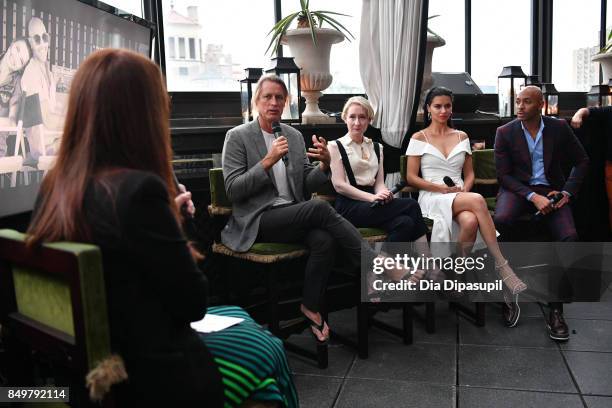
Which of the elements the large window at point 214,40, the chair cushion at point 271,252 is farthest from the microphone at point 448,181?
the large window at point 214,40

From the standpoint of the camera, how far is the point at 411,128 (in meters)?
3.86

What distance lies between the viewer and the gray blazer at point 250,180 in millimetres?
2725

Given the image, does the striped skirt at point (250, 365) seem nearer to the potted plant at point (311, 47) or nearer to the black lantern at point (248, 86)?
the black lantern at point (248, 86)

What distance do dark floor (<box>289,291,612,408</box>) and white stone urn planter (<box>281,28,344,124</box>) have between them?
5.08ft

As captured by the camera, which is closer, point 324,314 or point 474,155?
point 324,314

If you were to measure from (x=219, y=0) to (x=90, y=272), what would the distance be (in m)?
3.61

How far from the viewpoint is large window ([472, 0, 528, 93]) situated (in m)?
5.77

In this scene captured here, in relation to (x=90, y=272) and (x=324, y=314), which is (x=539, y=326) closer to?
(x=324, y=314)

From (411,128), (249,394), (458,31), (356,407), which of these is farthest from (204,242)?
(458,31)

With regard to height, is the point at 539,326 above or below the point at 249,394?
below

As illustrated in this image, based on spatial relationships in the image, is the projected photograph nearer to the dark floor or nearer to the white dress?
the dark floor

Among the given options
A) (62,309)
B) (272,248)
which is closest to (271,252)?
(272,248)

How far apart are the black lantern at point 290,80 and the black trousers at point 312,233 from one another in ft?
3.38

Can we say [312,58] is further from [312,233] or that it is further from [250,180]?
[312,233]
